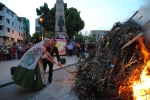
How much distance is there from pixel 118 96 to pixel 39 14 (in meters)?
52.0

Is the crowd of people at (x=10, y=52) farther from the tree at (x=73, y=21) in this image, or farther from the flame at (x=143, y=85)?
the tree at (x=73, y=21)

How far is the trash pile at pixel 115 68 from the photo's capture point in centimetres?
454

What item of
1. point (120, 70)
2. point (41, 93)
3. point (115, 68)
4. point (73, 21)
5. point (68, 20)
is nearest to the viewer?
point (120, 70)

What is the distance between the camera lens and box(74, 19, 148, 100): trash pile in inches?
179

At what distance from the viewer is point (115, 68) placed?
4867 mm

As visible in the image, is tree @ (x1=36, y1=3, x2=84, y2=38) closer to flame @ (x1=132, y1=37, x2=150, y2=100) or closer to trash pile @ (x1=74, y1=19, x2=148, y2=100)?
trash pile @ (x1=74, y1=19, x2=148, y2=100)

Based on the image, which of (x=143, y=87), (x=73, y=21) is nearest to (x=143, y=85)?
(x=143, y=87)

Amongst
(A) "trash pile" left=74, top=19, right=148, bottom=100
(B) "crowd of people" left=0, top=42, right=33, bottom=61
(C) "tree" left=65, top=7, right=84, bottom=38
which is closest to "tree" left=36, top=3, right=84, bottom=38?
(C) "tree" left=65, top=7, right=84, bottom=38

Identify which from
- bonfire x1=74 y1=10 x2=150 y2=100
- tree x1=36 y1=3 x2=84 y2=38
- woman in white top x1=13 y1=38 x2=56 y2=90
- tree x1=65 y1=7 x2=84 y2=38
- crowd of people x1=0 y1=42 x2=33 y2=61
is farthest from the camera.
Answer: tree x1=36 y1=3 x2=84 y2=38

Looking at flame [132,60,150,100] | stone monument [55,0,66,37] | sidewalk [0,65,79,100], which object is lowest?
sidewalk [0,65,79,100]

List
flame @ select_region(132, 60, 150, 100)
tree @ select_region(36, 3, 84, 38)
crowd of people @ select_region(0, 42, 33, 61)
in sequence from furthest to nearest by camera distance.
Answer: tree @ select_region(36, 3, 84, 38) → crowd of people @ select_region(0, 42, 33, 61) → flame @ select_region(132, 60, 150, 100)

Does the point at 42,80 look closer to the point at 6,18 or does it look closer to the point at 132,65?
the point at 132,65

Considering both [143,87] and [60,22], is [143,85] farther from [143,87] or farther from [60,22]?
[60,22]

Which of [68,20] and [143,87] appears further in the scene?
[68,20]
